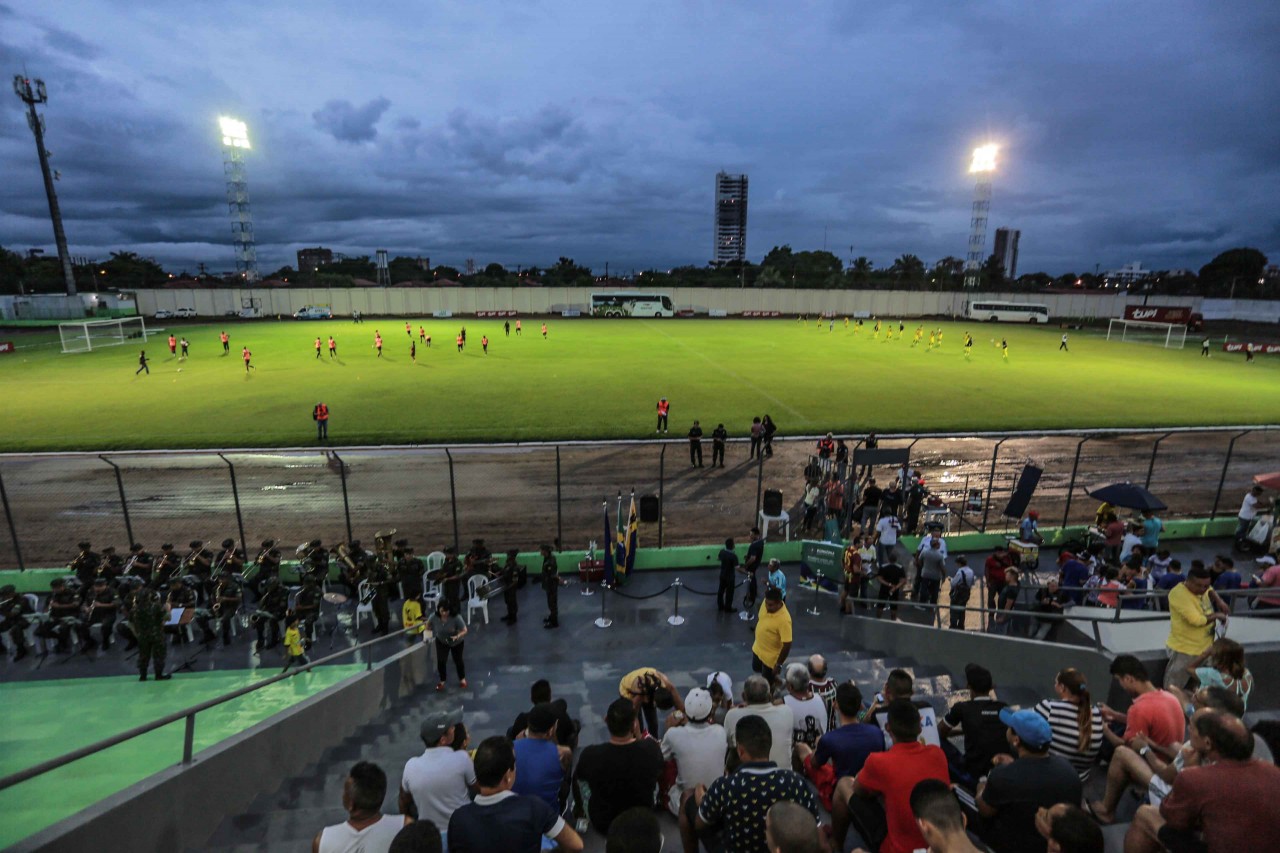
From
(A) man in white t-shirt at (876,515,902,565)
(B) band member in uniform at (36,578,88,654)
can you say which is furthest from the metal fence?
(B) band member in uniform at (36,578,88,654)

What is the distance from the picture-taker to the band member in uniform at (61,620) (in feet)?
32.6

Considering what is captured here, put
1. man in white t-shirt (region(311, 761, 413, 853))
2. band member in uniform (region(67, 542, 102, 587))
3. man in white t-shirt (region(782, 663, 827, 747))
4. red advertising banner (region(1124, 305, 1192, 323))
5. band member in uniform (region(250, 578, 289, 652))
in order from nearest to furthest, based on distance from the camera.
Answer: man in white t-shirt (region(311, 761, 413, 853)) < man in white t-shirt (region(782, 663, 827, 747)) < band member in uniform (region(250, 578, 289, 652)) < band member in uniform (region(67, 542, 102, 587)) < red advertising banner (region(1124, 305, 1192, 323))

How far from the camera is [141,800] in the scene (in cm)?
462

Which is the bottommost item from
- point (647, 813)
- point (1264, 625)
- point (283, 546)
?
point (283, 546)

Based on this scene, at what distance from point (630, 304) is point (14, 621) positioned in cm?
8738

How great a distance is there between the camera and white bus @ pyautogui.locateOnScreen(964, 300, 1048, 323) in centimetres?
8769

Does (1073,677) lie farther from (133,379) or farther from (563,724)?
(133,379)

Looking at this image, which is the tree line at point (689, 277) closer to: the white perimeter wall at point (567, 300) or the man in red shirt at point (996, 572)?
the white perimeter wall at point (567, 300)

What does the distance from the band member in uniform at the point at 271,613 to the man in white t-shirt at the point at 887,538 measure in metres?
10.9

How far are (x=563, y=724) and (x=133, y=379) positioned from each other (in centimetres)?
4090

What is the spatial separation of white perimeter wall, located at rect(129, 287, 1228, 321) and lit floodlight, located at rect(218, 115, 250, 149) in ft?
80.9

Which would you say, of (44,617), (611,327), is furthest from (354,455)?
(611,327)

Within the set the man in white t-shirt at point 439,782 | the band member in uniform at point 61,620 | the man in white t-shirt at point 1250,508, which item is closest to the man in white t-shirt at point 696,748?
the man in white t-shirt at point 439,782

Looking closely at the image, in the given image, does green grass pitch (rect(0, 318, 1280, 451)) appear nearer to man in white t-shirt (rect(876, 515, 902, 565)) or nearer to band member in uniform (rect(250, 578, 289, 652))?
man in white t-shirt (rect(876, 515, 902, 565))
